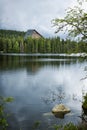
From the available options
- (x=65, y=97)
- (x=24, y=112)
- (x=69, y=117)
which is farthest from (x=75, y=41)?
(x=65, y=97)

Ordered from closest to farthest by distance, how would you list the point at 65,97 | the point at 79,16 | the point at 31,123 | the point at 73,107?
the point at 79,16 < the point at 31,123 < the point at 73,107 < the point at 65,97

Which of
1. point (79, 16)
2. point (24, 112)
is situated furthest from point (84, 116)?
point (79, 16)

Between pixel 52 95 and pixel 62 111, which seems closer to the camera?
pixel 62 111

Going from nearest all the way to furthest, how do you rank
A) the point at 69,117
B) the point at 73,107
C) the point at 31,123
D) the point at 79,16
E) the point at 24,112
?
the point at 79,16, the point at 31,123, the point at 69,117, the point at 24,112, the point at 73,107

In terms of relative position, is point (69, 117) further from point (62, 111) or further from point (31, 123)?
point (31, 123)

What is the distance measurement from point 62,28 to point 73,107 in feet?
33.0

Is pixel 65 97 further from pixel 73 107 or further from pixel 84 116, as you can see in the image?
pixel 84 116

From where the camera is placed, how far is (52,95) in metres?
32.2

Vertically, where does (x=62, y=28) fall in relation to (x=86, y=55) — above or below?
above

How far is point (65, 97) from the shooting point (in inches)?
1209

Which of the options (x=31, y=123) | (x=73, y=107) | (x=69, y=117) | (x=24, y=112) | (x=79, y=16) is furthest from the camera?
(x=73, y=107)

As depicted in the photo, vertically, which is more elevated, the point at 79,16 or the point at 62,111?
the point at 79,16

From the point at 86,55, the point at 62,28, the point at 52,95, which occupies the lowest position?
the point at 52,95

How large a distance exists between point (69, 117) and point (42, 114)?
2.51 m
